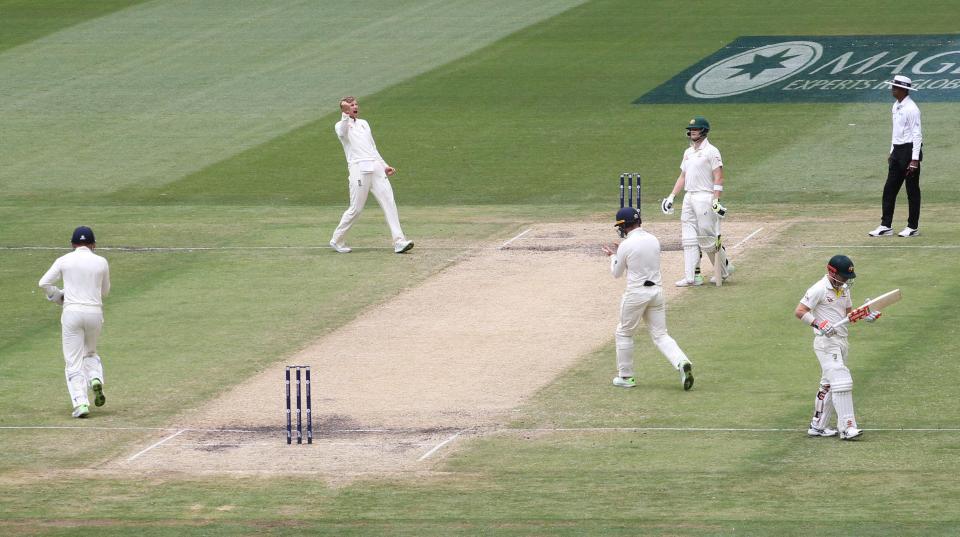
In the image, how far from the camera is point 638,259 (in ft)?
56.7

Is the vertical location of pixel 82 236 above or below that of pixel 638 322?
above

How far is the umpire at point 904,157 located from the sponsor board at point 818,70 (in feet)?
36.3

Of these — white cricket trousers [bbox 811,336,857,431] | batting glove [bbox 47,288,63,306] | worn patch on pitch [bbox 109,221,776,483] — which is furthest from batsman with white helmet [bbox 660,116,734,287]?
batting glove [bbox 47,288,63,306]

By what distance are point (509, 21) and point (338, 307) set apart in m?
23.6

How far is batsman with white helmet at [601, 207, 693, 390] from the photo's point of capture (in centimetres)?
1730

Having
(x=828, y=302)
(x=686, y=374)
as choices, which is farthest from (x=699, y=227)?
(x=828, y=302)

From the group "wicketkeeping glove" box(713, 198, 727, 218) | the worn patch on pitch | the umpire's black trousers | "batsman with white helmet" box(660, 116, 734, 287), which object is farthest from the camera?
the umpire's black trousers

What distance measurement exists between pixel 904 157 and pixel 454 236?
6733 millimetres

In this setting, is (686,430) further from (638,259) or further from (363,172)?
(363,172)

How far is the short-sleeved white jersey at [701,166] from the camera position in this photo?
70.8ft

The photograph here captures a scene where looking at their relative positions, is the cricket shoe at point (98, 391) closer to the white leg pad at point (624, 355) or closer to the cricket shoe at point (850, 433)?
the white leg pad at point (624, 355)

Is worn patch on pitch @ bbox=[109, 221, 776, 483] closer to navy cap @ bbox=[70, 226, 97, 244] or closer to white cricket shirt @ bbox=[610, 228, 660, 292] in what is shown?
white cricket shirt @ bbox=[610, 228, 660, 292]

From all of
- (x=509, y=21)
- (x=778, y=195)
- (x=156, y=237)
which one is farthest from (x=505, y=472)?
(x=509, y=21)

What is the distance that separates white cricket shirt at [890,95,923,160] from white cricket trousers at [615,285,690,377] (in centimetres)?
775
